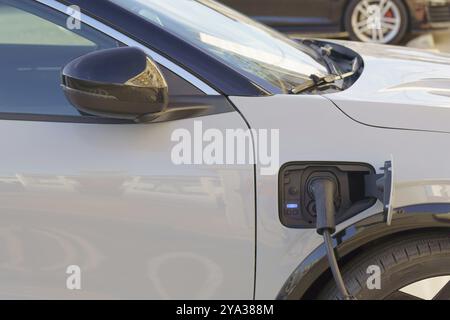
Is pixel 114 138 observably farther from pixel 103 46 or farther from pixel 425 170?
pixel 425 170

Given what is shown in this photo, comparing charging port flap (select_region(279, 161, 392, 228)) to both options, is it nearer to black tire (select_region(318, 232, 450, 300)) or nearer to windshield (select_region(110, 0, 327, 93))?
black tire (select_region(318, 232, 450, 300))

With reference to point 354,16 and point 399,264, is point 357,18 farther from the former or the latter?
point 399,264

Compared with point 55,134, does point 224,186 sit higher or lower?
lower

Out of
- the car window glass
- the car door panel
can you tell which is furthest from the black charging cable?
the car window glass

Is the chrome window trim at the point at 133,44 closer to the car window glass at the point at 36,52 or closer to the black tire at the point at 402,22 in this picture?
the car window glass at the point at 36,52

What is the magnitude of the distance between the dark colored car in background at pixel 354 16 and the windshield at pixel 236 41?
16.6 feet

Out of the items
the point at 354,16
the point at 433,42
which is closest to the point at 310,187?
the point at 354,16

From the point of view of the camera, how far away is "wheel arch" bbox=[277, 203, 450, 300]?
2.41 m

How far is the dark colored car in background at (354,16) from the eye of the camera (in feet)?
27.8

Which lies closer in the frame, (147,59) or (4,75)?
(147,59)

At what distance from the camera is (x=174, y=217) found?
241cm
